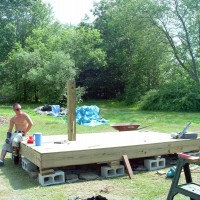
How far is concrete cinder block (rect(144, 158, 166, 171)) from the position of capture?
21.9ft

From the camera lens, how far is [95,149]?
6035 millimetres

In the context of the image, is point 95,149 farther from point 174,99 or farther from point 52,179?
point 174,99

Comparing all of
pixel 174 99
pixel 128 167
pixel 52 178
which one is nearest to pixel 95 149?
pixel 128 167

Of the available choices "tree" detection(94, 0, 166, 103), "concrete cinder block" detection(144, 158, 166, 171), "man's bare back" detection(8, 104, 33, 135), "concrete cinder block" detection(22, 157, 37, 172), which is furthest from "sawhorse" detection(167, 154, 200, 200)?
"tree" detection(94, 0, 166, 103)

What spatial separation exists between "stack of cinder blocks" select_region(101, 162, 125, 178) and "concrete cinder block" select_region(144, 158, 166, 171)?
2.02ft

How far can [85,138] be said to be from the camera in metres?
7.64

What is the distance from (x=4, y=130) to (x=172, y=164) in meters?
6.91

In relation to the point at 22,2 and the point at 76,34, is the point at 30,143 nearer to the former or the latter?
the point at 76,34

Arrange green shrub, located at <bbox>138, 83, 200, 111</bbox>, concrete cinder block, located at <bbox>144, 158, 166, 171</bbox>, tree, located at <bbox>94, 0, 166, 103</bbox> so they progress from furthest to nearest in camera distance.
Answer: tree, located at <bbox>94, 0, 166, 103</bbox>, green shrub, located at <bbox>138, 83, 200, 111</bbox>, concrete cinder block, located at <bbox>144, 158, 166, 171</bbox>

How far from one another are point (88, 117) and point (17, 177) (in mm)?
9295

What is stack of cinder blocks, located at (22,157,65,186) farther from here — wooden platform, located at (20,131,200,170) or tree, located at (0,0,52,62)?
tree, located at (0,0,52,62)

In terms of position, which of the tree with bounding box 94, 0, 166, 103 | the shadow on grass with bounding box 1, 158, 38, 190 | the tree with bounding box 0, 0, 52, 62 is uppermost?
the tree with bounding box 0, 0, 52, 62

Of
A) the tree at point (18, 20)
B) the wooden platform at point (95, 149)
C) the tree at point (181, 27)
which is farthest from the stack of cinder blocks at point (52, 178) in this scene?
the tree at point (18, 20)

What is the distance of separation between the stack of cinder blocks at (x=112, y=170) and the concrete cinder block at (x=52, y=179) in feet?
2.59
